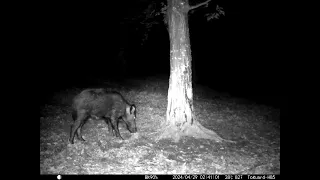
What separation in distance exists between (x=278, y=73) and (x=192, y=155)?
34387mm

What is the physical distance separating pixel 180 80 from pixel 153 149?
2.38m

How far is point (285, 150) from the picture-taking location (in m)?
7.46

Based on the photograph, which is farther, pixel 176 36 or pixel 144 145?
pixel 176 36

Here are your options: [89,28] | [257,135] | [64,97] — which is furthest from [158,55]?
[257,135]

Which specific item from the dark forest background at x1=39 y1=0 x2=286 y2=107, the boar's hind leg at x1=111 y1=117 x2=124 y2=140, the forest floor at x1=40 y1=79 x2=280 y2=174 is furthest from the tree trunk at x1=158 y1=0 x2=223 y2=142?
the dark forest background at x1=39 y1=0 x2=286 y2=107

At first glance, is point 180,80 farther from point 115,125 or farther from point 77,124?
point 77,124

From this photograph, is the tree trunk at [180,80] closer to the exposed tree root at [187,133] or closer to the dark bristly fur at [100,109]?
the exposed tree root at [187,133]

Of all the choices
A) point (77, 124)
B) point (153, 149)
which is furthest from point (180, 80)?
point (77, 124)

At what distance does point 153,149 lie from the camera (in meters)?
7.69

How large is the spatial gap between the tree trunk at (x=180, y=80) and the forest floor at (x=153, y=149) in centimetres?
37

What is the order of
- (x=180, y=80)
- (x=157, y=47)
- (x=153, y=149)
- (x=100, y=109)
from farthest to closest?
1. (x=157, y=47)
2. (x=180, y=80)
3. (x=100, y=109)
4. (x=153, y=149)

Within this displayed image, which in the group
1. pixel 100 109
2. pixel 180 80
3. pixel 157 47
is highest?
pixel 157 47

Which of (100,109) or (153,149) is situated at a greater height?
(100,109)

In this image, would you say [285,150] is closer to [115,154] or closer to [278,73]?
[115,154]
